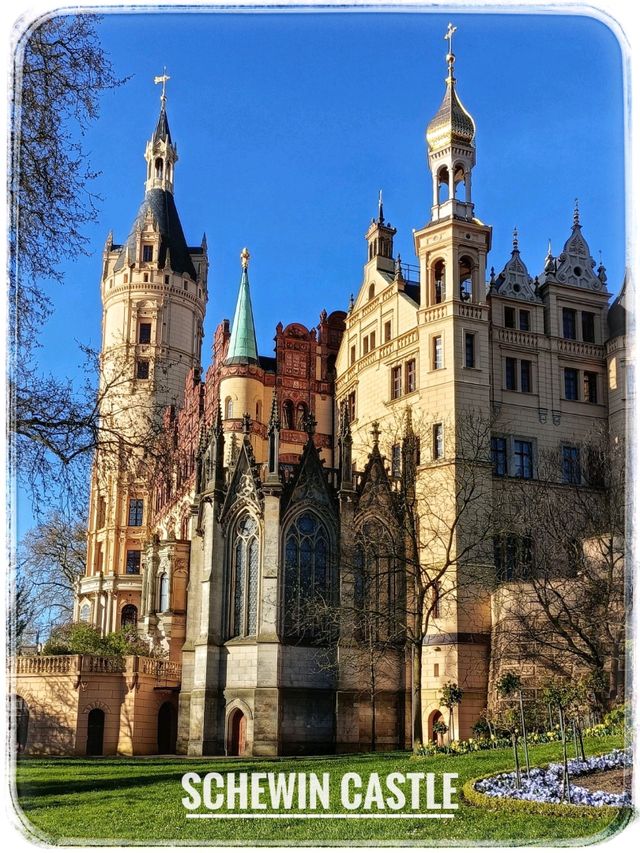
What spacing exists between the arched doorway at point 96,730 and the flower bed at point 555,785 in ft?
80.6

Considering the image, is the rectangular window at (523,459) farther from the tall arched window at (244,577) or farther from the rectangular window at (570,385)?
the tall arched window at (244,577)

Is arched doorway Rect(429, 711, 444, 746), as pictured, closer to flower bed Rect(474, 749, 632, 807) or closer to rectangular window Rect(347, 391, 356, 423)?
rectangular window Rect(347, 391, 356, 423)

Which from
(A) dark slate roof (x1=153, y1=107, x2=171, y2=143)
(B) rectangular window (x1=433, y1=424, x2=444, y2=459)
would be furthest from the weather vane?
(B) rectangular window (x1=433, y1=424, x2=444, y2=459)

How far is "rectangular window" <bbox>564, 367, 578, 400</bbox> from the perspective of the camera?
134 feet

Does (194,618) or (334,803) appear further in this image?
(194,618)

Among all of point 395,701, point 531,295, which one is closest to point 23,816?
point 395,701

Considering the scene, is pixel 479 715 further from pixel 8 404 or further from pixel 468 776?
pixel 8 404

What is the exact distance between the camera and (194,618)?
38594mm

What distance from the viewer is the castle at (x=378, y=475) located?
117 feet

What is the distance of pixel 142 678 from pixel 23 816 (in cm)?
2812

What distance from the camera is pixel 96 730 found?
1574 inches

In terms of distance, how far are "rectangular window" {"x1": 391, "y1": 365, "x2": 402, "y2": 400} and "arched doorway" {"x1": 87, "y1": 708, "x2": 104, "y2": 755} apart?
53.3ft

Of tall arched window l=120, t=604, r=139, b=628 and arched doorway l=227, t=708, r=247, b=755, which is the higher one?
tall arched window l=120, t=604, r=139, b=628

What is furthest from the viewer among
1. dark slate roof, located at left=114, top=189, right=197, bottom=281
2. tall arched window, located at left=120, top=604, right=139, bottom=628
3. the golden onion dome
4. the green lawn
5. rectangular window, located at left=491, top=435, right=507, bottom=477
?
tall arched window, located at left=120, top=604, right=139, bottom=628
